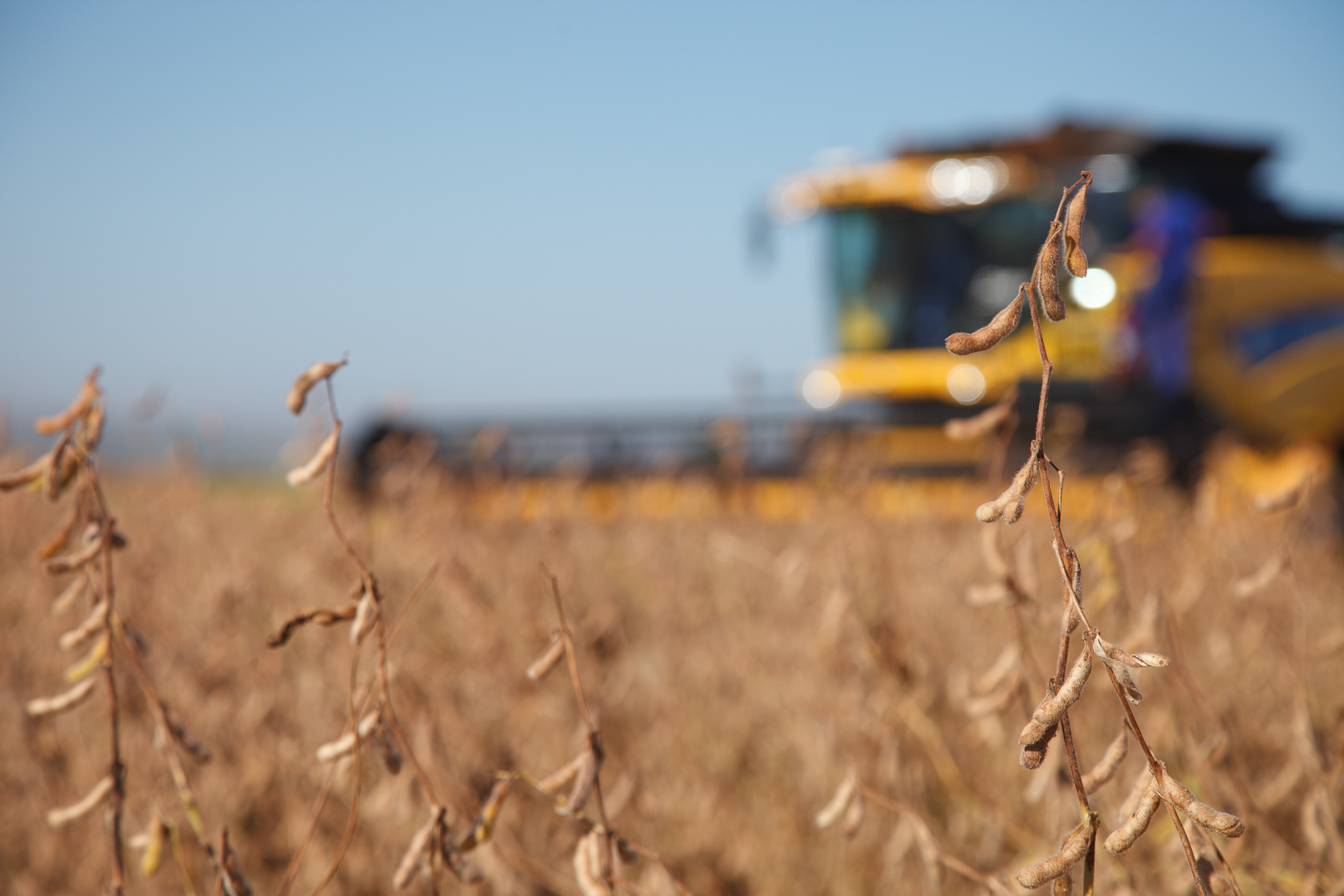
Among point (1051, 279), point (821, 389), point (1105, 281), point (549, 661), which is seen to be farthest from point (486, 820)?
point (821, 389)

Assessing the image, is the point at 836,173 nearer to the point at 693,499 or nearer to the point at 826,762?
the point at 693,499

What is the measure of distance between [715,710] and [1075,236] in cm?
185

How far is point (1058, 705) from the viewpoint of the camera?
1.88 feet

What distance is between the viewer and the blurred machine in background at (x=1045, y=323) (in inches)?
223

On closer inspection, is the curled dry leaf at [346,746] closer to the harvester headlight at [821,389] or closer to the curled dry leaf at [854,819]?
the curled dry leaf at [854,819]

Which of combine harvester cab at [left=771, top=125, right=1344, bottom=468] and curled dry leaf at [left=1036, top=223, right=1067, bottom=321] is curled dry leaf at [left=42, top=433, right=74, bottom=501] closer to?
curled dry leaf at [left=1036, top=223, right=1067, bottom=321]

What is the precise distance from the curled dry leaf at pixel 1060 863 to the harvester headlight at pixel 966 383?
562 cm

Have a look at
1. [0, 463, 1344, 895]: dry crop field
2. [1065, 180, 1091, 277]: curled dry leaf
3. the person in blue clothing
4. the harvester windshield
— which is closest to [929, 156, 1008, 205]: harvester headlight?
the harvester windshield

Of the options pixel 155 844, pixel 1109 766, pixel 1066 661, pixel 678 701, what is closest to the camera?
pixel 1066 661

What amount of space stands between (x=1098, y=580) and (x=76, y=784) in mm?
2430

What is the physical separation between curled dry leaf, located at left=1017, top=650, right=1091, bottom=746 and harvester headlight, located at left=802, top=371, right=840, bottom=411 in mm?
6113

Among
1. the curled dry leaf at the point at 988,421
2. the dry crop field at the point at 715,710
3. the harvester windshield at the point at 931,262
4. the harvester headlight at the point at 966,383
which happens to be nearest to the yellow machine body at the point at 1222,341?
the harvester headlight at the point at 966,383

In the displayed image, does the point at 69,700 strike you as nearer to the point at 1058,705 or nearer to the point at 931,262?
the point at 1058,705

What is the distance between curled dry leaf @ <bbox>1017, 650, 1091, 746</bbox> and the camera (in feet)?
1.88
